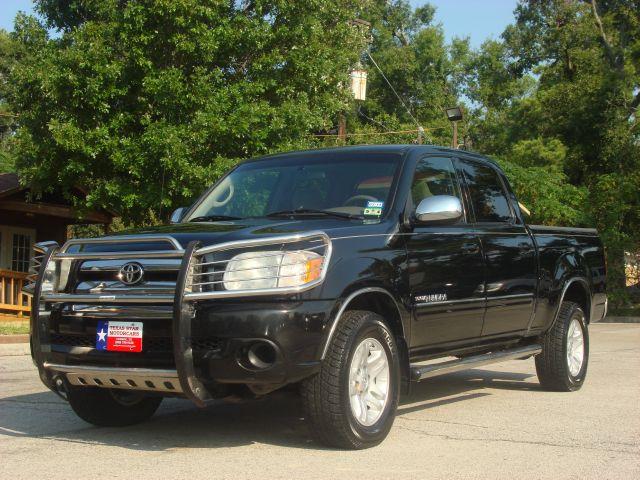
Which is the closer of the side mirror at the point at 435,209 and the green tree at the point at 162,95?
the side mirror at the point at 435,209

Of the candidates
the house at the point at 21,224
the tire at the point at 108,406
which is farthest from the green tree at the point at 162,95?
the tire at the point at 108,406

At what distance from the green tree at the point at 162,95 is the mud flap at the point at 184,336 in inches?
469

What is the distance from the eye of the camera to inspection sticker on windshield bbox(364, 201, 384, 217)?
612cm

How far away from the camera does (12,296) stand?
69.7ft

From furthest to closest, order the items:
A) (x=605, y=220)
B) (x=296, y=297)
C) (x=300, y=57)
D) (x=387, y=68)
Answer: (x=387, y=68) < (x=605, y=220) < (x=300, y=57) < (x=296, y=297)

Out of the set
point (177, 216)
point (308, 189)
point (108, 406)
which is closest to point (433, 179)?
point (308, 189)

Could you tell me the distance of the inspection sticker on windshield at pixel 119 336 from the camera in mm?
5262

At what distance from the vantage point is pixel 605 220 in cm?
2683

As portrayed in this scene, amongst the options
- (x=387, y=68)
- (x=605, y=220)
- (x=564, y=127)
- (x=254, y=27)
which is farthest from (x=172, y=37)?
(x=387, y=68)

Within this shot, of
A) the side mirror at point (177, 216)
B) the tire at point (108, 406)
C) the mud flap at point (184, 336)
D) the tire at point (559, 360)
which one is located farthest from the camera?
the tire at point (559, 360)

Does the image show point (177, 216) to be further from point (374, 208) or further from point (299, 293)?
point (299, 293)

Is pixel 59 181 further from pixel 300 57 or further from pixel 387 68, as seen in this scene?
pixel 387 68

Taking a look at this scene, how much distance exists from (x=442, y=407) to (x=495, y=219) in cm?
169

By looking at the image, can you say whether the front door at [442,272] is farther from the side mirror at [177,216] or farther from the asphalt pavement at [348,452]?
the side mirror at [177,216]
